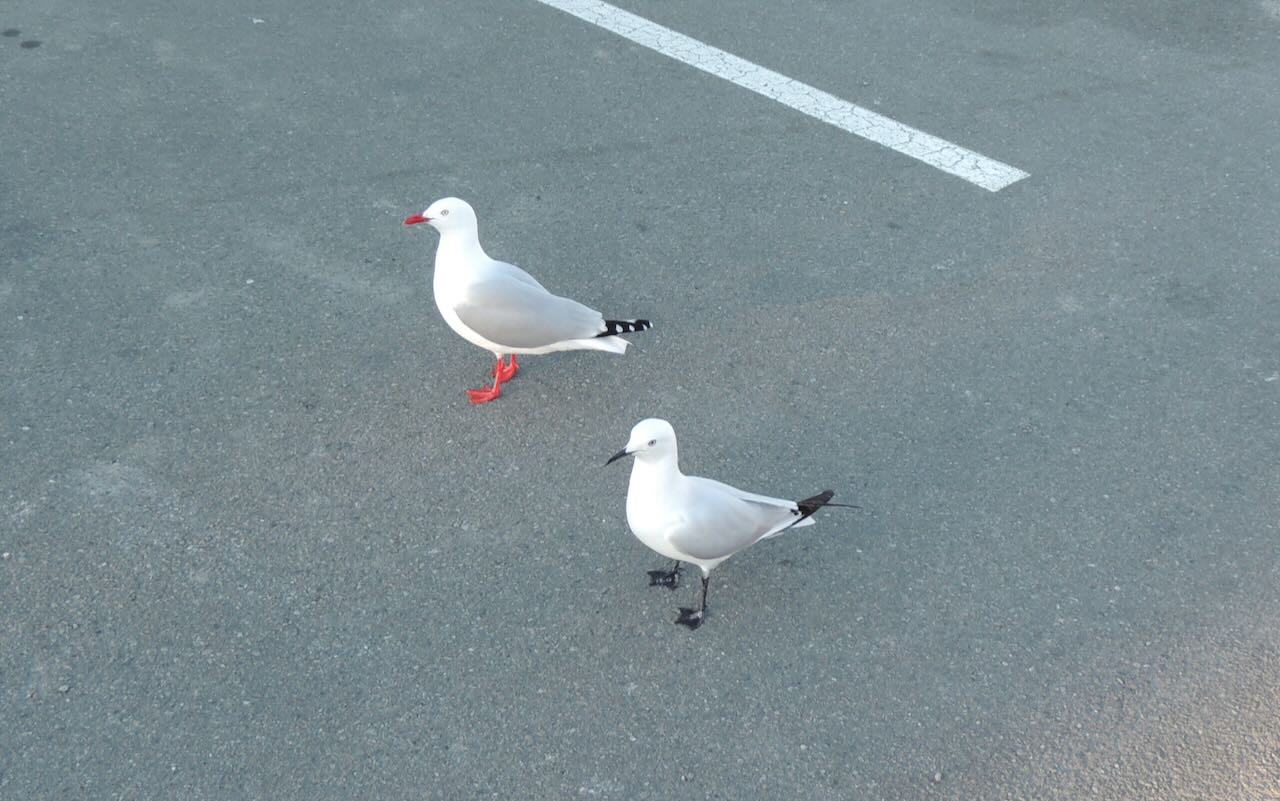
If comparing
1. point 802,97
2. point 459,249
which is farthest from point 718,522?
point 802,97

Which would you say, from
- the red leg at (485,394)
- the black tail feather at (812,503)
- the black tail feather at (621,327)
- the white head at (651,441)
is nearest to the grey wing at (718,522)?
the black tail feather at (812,503)

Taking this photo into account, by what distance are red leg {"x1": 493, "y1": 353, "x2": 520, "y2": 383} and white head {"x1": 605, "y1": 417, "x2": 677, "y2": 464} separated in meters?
1.21

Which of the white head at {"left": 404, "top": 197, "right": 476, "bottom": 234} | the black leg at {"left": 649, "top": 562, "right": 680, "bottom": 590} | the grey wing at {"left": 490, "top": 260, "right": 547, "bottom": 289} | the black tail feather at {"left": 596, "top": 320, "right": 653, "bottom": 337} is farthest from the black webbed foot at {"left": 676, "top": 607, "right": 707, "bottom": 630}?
the white head at {"left": 404, "top": 197, "right": 476, "bottom": 234}

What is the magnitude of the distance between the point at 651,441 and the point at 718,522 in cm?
33

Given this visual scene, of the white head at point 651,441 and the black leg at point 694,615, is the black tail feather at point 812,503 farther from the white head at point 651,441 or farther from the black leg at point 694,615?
the white head at point 651,441

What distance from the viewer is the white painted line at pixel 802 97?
602 cm

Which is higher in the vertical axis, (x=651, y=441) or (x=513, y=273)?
(x=651, y=441)

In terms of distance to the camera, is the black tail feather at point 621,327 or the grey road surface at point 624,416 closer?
the grey road surface at point 624,416

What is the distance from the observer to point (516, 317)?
14.5ft

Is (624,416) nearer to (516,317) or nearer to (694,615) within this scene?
(516,317)

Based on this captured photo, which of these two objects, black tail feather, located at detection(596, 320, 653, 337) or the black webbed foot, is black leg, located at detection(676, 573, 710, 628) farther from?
black tail feather, located at detection(596, 320, 653, 337)

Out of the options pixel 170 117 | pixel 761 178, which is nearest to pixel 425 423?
pixel 761 178

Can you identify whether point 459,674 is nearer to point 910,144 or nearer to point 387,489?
point 387,489

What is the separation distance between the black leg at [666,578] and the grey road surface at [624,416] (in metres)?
0.05
